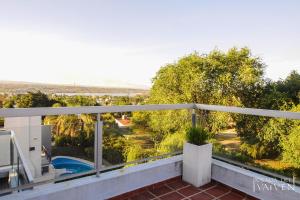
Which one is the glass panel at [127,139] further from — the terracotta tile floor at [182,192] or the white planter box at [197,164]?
the terracotta tile floor at [182,192]

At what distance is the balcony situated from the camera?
7.05ft

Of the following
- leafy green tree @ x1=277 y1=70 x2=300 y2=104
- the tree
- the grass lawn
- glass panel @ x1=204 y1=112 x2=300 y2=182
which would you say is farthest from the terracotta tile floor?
leafy green tree @ x1=277 y1=70 x2=300 y2=104

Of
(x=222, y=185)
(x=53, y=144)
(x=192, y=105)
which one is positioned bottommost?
(x=222, y=185)

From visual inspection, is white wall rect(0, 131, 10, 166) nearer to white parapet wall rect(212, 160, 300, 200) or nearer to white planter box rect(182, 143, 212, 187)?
white planter box rect(182, 143, 212, 187)

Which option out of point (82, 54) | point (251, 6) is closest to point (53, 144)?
point (251, 6)

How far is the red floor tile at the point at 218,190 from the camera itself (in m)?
2.79

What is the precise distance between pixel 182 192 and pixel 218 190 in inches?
17.8

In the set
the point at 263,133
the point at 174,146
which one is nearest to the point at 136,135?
the point at 174,146

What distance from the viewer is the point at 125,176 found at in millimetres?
2633

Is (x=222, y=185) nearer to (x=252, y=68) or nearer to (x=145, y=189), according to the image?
(x=145, y=189)

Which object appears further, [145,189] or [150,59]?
[150,59]

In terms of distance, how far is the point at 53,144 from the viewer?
296 cm

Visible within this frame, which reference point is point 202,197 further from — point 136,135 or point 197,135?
point 136,135

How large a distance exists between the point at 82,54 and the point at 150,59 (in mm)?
10813
